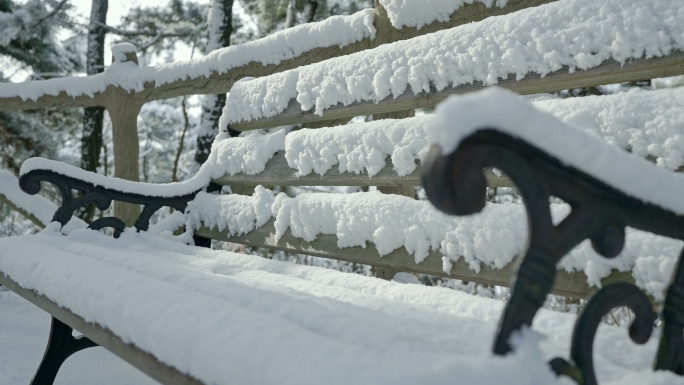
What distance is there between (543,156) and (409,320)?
33cm

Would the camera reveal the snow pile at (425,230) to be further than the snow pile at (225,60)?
No

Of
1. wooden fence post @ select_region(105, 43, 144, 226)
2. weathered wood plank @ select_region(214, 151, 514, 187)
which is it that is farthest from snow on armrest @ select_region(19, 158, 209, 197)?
wooden fence post @ select_region(105, 43, 144, 226)

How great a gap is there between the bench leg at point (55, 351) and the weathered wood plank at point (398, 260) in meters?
0.52

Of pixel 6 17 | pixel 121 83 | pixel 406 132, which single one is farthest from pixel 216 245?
pixel 406 132

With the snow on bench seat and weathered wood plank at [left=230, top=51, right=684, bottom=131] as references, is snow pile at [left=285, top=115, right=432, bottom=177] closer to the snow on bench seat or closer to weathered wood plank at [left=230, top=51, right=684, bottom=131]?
weathered wood plank at [left=230, top=51, right=684, bottom=131]

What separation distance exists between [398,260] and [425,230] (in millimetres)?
103

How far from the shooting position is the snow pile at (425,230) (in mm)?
915

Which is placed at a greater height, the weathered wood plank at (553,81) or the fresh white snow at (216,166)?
the weathered wood plank at (553,81)

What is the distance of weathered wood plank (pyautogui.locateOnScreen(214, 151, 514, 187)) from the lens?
1.30m

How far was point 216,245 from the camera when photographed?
7973 millimetres

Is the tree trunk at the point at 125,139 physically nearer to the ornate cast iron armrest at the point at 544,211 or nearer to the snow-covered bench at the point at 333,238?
the snow-covered bench at the point at 333,238

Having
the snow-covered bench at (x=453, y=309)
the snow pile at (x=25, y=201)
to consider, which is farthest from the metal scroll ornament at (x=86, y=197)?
the snow pile at (x=25, y=201)

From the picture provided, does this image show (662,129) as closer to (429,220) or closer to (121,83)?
(429,220)

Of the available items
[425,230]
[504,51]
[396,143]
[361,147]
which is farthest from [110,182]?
[504,51]
